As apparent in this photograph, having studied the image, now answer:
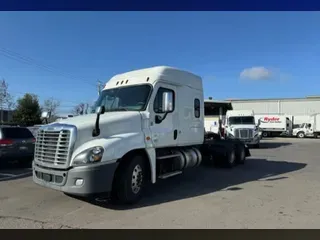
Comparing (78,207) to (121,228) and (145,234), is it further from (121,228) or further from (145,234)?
(145,234)

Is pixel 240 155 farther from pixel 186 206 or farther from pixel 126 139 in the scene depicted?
pixel 126 139

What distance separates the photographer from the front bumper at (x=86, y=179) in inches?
236

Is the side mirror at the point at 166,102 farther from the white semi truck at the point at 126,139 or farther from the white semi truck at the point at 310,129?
the white semi truck at the point at 310,129

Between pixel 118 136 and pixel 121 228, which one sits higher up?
pixel 118 136

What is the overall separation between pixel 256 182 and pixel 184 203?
11.3 feet

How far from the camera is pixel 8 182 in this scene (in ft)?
30.4

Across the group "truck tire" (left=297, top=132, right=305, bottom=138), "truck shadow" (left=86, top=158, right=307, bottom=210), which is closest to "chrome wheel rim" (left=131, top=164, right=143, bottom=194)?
"truck shadow" (left=86, top=158, right=307, bottom=210)

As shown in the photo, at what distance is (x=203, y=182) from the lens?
30.5 feet

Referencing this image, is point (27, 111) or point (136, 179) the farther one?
point (27, 111)

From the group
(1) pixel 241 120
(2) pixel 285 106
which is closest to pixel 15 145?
(1) pixel 241 120

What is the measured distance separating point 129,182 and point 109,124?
1306 millimetres

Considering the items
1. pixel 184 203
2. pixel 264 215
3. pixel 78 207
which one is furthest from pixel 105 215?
pixel 264 215

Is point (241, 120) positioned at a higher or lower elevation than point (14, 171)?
higher

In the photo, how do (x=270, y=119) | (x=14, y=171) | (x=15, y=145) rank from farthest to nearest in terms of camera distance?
1. (x=270, y=119)
2. (x=15, y=145)
3. (x=14, y=171)
